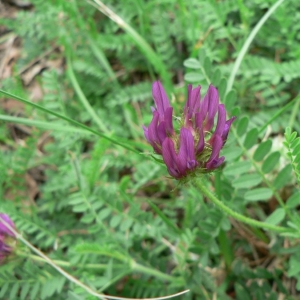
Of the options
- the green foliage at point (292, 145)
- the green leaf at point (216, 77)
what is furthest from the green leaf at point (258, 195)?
the green leaf at point (216, 77)

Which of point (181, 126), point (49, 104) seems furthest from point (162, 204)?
point (181, 126)

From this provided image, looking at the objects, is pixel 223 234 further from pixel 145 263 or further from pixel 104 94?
pixel 104 94

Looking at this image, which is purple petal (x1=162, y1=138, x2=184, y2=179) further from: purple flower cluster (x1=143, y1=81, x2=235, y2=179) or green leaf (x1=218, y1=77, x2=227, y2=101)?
green leaf (x1=218, y1=77, x2=227, y2=101)

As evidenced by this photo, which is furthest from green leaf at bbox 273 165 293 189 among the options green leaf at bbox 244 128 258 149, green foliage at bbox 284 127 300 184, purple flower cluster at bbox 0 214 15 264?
purple flower cluster at bbox 0 214 15 264

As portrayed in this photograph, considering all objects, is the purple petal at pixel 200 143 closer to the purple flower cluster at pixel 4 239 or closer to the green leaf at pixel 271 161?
the green leaf at pixel 271 161

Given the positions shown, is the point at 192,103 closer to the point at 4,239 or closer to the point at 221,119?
the point at 221,119

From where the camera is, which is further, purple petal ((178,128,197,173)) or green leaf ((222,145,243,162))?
green leaf ((222,145,243,162))
